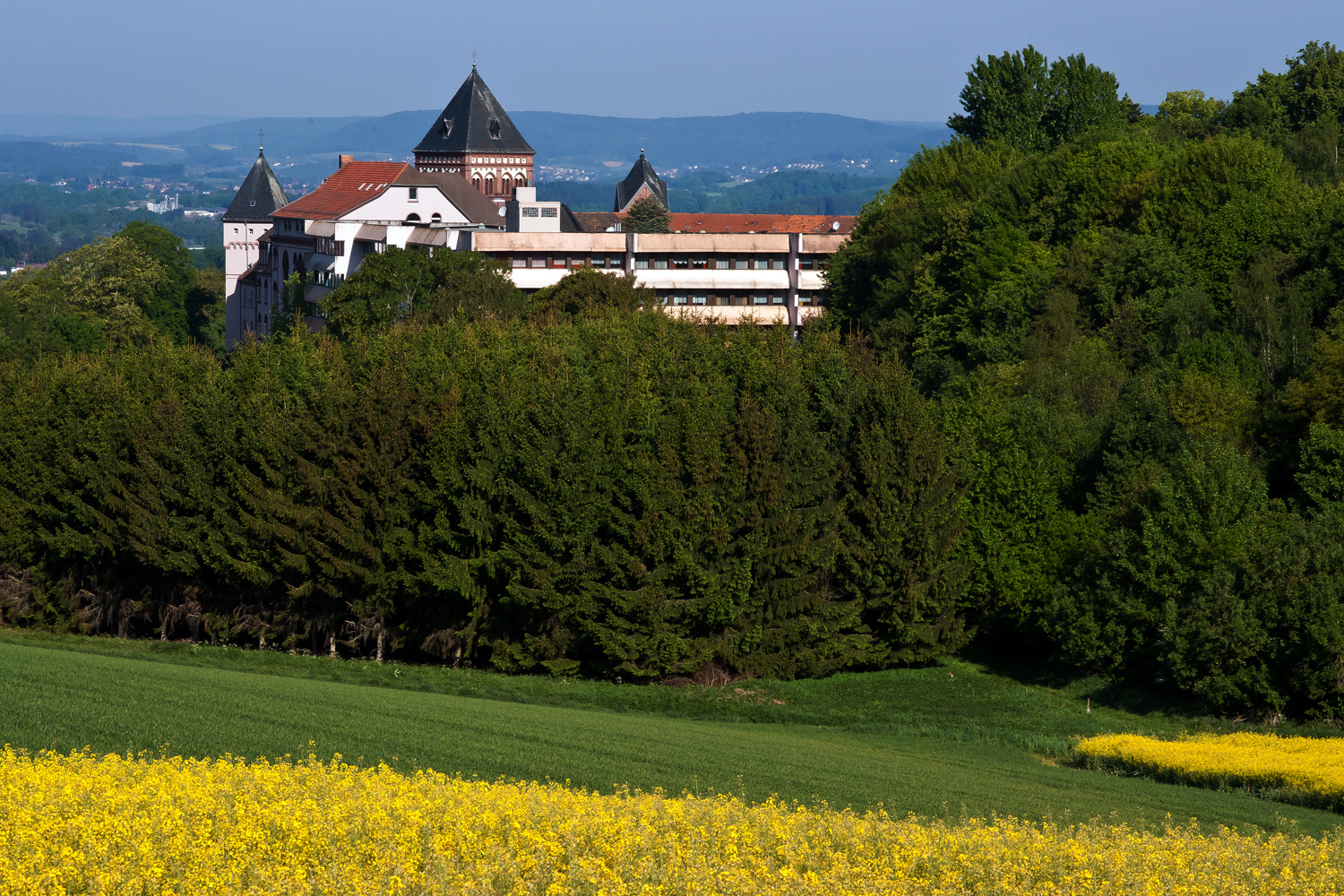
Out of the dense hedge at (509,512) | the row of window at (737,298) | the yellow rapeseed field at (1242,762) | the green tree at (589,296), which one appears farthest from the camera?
the row of window at (737,298)

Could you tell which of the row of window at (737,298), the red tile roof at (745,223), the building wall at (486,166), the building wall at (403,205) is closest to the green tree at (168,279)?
the building wall at (486,166)

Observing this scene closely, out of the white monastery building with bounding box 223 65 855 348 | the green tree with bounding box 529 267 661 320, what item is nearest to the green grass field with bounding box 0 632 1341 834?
the green tree with bounding box 529 267 661 320

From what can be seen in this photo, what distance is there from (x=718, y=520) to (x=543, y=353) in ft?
39.3

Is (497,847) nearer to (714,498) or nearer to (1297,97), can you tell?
(714,498)

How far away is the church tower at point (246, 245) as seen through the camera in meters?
142

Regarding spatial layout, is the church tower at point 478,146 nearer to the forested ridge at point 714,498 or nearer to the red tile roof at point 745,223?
the red tile roof at point 745,223

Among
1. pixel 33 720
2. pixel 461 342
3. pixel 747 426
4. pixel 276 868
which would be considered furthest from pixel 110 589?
pixel 276 868

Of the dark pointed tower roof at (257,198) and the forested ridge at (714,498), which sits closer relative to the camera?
the forested ridge at (714,498)

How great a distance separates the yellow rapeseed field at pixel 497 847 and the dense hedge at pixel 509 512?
30.1m

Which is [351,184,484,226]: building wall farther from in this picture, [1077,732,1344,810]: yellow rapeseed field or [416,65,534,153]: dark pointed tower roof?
[1077,732,1344,810]: yellow rapeseed field

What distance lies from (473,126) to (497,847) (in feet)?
534

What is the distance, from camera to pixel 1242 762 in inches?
1324

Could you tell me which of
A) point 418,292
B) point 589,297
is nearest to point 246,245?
point 418,292

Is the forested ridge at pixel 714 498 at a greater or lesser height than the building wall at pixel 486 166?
lesser
